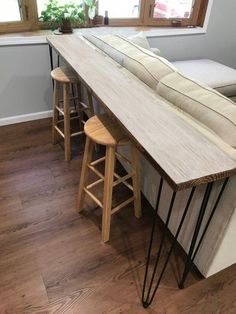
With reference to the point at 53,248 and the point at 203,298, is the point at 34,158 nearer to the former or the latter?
the point at 53,248

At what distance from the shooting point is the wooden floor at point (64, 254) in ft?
4.39

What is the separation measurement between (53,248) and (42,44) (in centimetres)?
185

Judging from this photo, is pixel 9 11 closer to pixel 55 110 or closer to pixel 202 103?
pixel 55 110

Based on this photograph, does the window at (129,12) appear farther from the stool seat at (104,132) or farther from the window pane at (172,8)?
the stool seat at (104,132)

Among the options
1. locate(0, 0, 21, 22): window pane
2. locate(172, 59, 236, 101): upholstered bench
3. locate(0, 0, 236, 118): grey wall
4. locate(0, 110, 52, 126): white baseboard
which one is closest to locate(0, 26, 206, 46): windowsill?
locate(0, 0, 236, 118): grey wall

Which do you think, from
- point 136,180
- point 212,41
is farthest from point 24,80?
point 212,41

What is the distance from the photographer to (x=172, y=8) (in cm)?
314

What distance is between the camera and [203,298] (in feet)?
4.52

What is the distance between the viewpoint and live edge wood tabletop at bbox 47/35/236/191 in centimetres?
87

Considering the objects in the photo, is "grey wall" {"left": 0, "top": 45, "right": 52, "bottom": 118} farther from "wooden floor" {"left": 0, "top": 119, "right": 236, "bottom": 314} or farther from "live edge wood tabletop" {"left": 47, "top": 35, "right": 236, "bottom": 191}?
"live edge wood tabletop" {"left": 47, "top": 35, "right": 236, "bottom": 191}

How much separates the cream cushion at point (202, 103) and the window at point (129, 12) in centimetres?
178

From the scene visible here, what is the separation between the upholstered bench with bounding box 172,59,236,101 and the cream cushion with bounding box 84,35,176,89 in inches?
36.3

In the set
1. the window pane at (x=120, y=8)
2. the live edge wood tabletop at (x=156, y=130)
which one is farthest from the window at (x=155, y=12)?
the live edge wood tabletop at (x=156, y=130)

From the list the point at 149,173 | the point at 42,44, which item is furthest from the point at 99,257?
the point at 42,44
